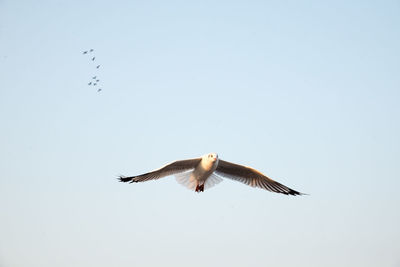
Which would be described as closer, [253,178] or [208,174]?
[208,174]

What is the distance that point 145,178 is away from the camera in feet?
36.0

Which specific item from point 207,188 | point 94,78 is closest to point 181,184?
point 207,188

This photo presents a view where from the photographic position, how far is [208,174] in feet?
36.1

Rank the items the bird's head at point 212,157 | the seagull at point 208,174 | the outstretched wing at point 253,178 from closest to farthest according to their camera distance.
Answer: the bird's head at point 212,157 → the seagull at point 208,174 → the outstretched wing at point 253,178

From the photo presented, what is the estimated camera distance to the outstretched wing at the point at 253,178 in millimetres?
11344

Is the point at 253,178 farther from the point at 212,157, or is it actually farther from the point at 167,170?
the point at 167,170

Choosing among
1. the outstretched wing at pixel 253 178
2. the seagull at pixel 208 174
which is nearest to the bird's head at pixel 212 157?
the seagull at pixel 208 174

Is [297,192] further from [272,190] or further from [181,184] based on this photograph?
[181,184]

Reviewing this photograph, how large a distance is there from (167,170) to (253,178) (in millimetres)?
2067

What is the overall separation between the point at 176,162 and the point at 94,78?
23.3ft

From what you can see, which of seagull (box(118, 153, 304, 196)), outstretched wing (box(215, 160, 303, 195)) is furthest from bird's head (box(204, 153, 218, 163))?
outstretched wing (box(215, 160, 303, 195))

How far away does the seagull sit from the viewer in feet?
35.2

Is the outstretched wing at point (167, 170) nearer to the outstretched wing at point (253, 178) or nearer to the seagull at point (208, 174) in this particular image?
the seagull at point (208, 174)

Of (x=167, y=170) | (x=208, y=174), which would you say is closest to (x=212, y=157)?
(x=208, y=174)
